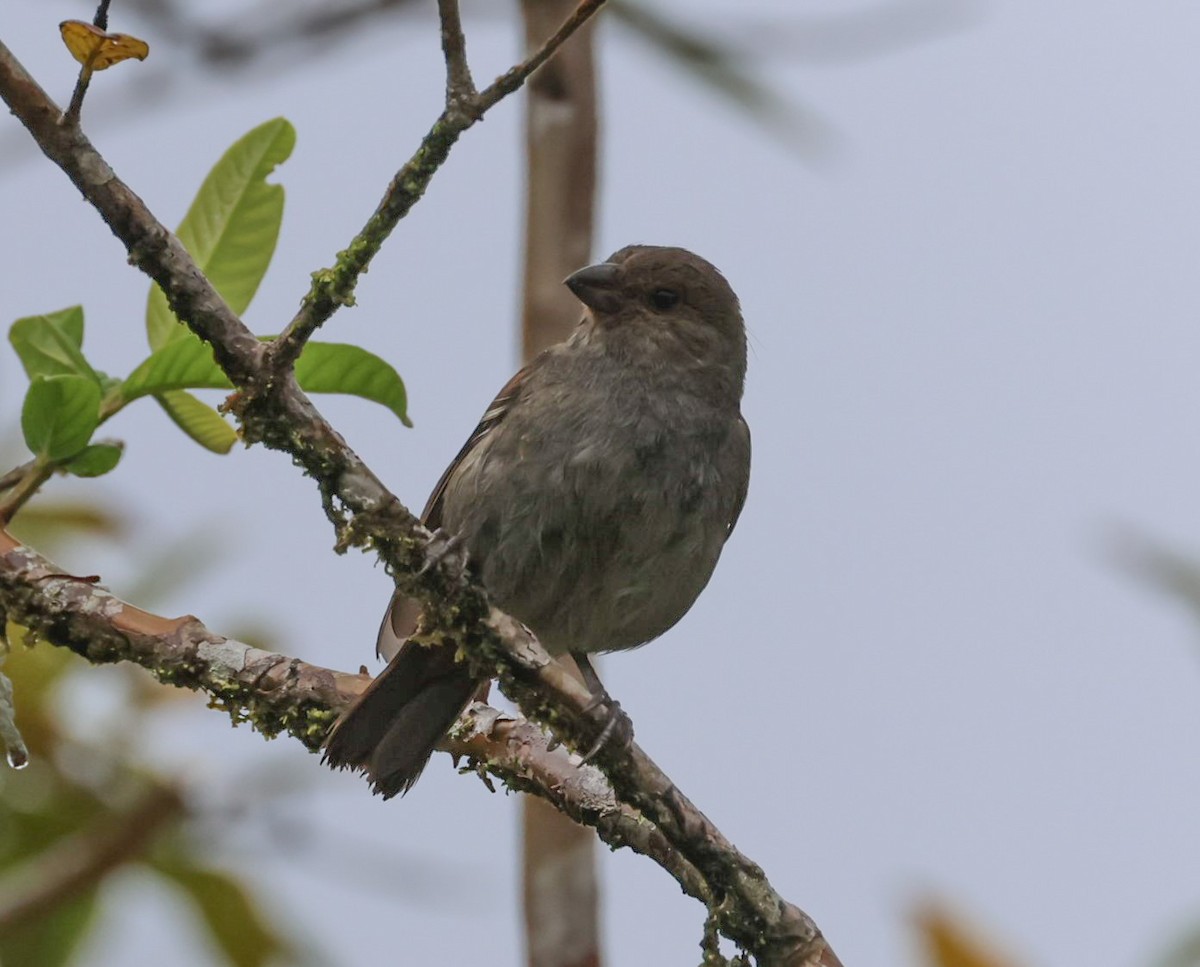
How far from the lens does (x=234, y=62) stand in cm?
→ 455

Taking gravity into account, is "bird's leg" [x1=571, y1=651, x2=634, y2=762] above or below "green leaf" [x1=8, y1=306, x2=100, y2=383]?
below

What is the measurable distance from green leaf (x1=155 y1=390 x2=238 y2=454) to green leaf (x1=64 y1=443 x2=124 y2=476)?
0.73ft

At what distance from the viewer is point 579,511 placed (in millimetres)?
3773

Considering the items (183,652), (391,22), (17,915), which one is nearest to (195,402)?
(183,652)

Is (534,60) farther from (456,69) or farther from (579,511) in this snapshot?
(579,511)

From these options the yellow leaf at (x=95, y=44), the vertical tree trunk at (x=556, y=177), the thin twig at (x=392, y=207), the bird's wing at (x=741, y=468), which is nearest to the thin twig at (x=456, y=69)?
the thin twig at (x=392, y=207)

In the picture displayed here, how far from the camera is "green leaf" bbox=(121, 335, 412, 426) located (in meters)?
3.21

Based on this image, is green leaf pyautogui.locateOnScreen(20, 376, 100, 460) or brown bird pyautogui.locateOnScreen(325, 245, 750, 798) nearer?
green leaf pyautogui.locateOnScreen(20, 376, 100, 460)

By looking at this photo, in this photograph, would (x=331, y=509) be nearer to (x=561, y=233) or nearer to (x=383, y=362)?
(x=383, y=362)

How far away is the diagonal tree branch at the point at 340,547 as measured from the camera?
233cm

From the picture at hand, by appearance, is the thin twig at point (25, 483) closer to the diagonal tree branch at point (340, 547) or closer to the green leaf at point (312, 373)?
the diagonal tree branch at point (340, 547)

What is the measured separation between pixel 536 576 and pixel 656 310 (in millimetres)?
1026

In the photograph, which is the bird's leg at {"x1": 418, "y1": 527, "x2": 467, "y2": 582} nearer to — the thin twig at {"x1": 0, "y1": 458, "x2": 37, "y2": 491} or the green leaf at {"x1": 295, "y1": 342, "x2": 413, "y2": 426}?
the green leaf at {"x1": 295, "y1": 342, "x2": 413, "y2": 426}

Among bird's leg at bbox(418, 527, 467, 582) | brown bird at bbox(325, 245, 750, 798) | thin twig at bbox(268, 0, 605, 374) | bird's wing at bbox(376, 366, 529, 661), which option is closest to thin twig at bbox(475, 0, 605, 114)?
thin twig at bbox(268, 0, 605, 374)
